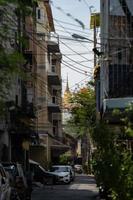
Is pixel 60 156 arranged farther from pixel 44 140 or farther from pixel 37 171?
pixel 37 171

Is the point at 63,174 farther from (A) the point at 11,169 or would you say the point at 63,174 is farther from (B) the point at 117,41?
(A) the point at 11,169

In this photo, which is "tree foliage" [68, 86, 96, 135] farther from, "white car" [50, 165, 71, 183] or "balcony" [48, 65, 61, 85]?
"white car" [50, 165, 71, 183]

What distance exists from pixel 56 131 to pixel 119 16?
1888 inches

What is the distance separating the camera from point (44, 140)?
6831 cm

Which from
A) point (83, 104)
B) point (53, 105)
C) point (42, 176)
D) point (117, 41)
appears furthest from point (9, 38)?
point (83, 104)

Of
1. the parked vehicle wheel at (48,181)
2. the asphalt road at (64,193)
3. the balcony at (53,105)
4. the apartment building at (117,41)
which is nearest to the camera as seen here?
the asphalt road at (64,193)

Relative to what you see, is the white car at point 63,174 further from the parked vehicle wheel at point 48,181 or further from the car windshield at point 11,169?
the car windshield at point 11,169

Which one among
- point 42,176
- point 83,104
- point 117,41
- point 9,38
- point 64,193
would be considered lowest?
point 42,176

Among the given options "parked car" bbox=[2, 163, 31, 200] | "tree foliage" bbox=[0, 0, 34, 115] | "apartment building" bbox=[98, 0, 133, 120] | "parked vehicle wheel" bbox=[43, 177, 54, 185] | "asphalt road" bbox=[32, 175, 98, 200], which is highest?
"apartment building" bbox=[98, 0, 133, 120]

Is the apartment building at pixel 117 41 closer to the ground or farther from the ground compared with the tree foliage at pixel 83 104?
farther from the ground

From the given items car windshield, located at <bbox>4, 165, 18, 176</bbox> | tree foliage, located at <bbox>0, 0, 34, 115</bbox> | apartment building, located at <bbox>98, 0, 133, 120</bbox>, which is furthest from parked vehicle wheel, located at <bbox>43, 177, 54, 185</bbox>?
tree foliage, located at <bbox>0, 0, 34, 115</bbox>

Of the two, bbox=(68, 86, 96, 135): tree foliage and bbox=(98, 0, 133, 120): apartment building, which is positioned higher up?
bbox=(98, 0, 133, 120): apartment building

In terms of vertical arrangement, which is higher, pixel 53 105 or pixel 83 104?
pixel 83 104

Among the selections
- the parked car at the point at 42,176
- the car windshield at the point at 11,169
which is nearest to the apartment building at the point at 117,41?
the car windshield at the point at 11,169
